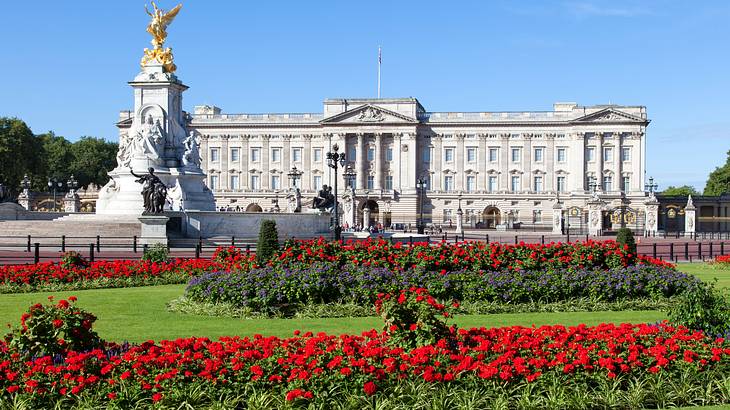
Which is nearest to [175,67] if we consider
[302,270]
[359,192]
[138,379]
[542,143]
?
[302,270]

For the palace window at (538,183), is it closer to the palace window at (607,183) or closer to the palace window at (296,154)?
the palace window at (607,183)

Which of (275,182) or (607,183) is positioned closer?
(607,183)

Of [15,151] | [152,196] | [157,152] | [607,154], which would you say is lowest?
[152,196]

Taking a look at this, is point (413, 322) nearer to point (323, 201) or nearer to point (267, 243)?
point (267, 243)

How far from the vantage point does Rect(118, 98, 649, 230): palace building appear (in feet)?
333

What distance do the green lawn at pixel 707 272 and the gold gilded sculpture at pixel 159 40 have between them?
28832mm

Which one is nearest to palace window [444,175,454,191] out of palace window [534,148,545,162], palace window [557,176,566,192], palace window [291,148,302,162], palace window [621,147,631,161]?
palace window [534,148,545,162]

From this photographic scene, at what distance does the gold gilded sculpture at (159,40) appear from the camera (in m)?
43.3

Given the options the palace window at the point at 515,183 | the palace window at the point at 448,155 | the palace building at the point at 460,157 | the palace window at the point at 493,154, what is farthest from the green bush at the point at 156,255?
the palace window at the point at 515,183

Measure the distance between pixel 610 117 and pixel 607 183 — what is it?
28.4ft

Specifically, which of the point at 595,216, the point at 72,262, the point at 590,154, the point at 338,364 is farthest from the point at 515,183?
the point at 338,364

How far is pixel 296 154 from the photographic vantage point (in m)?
109

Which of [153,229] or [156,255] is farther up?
[153,229]

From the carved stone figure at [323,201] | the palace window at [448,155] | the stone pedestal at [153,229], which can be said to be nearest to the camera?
the stone pedestal at [153,229]
